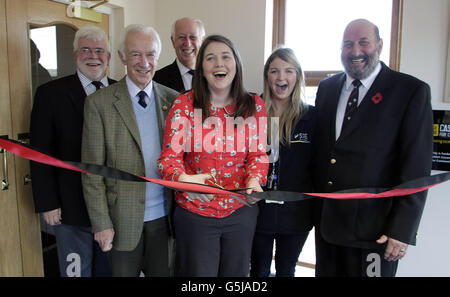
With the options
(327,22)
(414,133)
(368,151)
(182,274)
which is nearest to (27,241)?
(182,274)

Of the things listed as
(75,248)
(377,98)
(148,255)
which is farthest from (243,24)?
(75,248)

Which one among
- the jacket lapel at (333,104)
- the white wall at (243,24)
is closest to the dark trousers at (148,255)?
the jacket lapel at (333,104)

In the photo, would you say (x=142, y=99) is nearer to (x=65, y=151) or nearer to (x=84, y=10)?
(x=65, y=151)

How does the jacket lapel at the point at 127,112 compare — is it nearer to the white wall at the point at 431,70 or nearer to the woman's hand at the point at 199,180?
the woman's hand at the point at 199,180

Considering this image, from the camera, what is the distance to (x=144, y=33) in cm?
192

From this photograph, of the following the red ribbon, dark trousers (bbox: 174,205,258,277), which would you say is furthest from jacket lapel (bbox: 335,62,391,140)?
dark trousers (bbox: 174,205,258,277)

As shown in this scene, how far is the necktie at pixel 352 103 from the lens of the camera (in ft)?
6.25

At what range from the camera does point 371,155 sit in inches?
71.9

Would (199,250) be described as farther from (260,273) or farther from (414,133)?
(414,133)

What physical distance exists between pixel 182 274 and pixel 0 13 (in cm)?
194

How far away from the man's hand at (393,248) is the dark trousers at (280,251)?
503 millimetres

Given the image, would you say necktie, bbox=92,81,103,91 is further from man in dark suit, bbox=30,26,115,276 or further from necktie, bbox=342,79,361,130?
necktie, bbox=342,79,361,130

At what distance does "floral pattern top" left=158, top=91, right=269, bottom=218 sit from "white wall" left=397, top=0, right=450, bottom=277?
171 centimetres

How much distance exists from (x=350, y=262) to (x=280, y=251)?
17.8 inches
